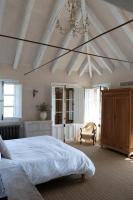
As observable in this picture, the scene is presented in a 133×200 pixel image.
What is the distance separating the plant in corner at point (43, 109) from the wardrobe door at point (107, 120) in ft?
7.23

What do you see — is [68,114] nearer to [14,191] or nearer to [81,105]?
[81,105]

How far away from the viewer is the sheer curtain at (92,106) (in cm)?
800

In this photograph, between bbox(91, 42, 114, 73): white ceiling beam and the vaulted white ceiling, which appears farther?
bbox(91, 42, 114, 73): white ceiling beam

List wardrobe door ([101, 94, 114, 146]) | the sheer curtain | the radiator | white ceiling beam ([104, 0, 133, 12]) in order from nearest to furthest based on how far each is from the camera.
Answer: white ceiling beam ([104, 0, 133, 12])
wardrobe door ([101, 94, 114, 146])
the radiator
the sheer curtain

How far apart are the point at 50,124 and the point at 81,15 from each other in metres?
3.96

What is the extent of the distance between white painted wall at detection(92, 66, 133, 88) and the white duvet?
364cm

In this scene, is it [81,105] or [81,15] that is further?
[81,105]

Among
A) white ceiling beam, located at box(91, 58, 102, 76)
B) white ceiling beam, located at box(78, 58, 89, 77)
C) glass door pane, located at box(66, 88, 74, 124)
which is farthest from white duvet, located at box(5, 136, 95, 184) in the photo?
white ceiling beam, located at box(91, 58, 102, 76)

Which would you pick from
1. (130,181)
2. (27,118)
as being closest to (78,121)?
(27,118)

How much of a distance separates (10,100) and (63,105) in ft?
6.88

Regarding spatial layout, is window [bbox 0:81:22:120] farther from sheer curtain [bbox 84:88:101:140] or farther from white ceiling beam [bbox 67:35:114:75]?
sheer curtain [bbox 84:88:101:140]

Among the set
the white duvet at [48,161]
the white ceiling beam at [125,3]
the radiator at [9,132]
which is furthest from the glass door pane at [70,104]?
the white ceiling beam at [125,3]

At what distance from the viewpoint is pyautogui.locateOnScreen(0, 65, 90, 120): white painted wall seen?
665 centimetres

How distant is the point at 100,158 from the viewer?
213 inches
